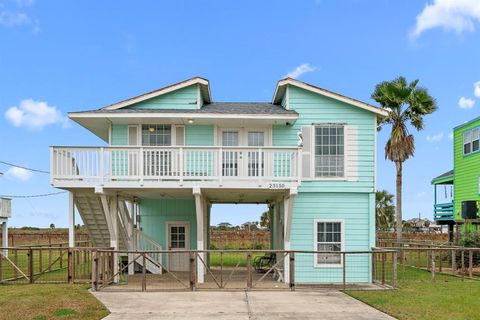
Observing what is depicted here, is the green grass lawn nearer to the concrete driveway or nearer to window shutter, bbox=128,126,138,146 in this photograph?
the concrete driveway

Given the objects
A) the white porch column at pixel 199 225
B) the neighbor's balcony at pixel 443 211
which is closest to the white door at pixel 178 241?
the white porch column at pixel 199 225

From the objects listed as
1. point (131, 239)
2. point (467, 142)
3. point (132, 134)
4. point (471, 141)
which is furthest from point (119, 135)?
point (467, 142)

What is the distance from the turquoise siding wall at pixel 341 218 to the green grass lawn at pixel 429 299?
5.19 ft

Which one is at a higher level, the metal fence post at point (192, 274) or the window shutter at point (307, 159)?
the window shutter at point (307, 159)

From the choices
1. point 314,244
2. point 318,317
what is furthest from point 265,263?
point 318,317

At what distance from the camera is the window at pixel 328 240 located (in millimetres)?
16516

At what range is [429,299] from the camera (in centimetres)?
1233

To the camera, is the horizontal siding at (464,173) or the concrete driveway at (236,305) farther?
the horizontal siding at (464,173)

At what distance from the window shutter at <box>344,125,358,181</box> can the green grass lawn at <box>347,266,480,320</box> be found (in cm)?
385

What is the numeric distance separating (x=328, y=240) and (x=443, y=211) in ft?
57.9

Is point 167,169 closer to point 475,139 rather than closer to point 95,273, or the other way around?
point 95,273

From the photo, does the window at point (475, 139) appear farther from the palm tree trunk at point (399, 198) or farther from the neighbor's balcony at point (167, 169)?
the neighbor's balcony at point (167, 169)

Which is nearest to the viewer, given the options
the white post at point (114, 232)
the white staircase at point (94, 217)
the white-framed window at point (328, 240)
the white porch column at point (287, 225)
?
the white porch column at point (287, 225)

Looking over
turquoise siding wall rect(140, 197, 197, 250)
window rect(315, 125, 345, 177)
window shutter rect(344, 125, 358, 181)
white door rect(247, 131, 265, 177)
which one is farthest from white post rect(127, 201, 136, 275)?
window shutter rect(344, 125, 358, 181)
